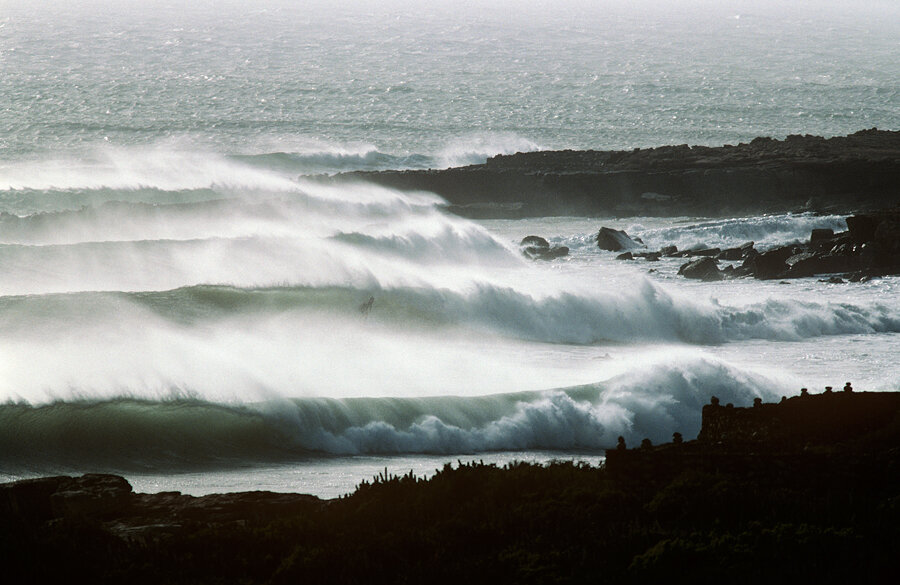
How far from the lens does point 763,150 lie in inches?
1909

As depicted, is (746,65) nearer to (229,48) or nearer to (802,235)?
(229,48)

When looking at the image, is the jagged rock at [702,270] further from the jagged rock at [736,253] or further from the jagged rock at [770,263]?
the jagged rock at [736,253]

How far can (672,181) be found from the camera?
149 ft

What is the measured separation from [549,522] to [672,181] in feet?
121

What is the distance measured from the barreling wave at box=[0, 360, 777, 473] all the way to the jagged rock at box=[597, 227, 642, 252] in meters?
17.1

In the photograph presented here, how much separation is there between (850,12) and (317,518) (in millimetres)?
206411

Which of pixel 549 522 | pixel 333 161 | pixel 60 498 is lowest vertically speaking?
pixel 549 522

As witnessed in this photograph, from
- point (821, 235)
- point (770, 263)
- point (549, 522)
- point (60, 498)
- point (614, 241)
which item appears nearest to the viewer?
point (549, 522)

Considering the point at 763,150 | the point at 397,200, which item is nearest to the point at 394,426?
the point at 397,200

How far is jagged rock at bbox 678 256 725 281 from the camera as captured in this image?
3155 centimetres

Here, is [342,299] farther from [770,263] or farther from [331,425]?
[770,263]

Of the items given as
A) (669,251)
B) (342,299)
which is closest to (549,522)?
(342,299)

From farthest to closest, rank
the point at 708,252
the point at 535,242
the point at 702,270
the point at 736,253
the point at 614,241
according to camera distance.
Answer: the point at 535,242, the point at 614,241, the point at 708,252, the point at 736,253, the point at 702,270

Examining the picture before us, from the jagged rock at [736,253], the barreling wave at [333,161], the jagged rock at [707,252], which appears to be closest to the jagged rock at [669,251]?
the jagged rock at [707,252]
